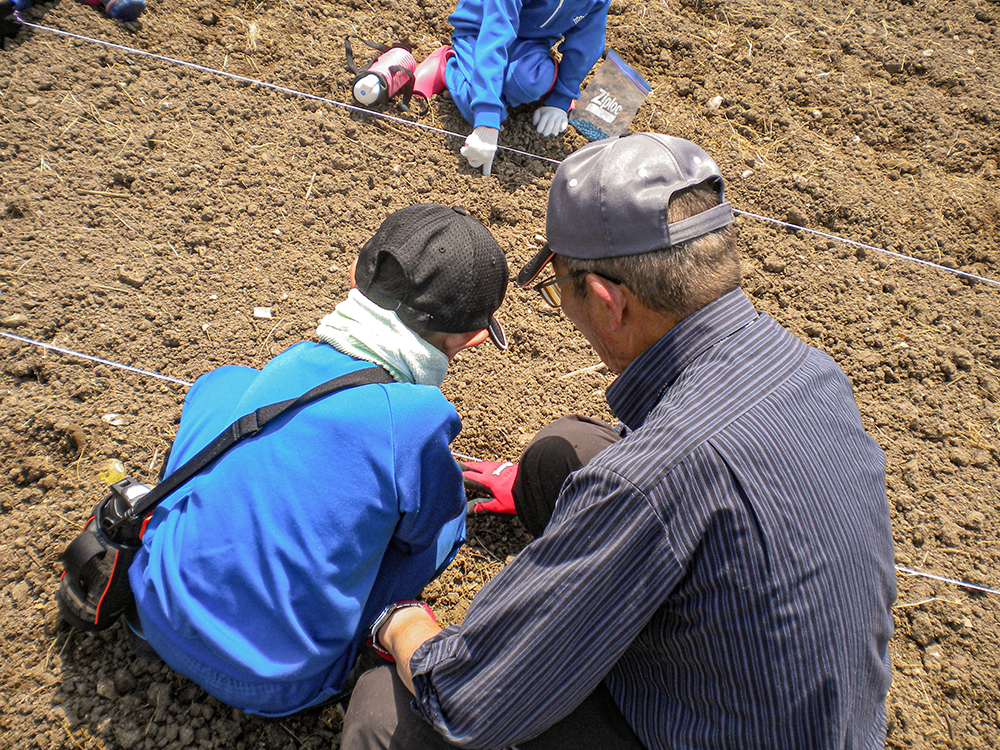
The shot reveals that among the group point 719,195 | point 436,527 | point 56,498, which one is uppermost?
point 719,195

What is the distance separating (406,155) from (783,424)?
2222mm

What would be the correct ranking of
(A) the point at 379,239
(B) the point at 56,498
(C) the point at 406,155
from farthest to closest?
(C) the point at 406,155 < (B) the point at 56,498 < (A) the point at 379,239

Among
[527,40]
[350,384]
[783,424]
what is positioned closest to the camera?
[783,424]

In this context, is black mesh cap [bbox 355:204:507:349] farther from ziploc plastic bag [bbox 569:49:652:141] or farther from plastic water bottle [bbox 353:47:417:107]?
ziploc plastic bag [bbox 569:49:652:141]

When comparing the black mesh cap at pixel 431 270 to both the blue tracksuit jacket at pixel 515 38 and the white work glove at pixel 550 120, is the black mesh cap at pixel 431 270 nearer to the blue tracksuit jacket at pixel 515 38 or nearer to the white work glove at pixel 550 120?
the blue tracksuit jacket at pixel 515 38

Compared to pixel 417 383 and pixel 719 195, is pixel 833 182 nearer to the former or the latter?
pixel 719 195

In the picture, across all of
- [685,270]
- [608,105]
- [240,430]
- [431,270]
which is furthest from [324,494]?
[608,105]

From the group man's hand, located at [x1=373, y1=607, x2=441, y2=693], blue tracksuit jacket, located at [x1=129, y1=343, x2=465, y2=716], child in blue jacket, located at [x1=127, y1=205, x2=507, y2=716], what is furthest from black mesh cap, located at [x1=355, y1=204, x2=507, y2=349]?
man's hand, located at [x1=373, y1=607, x2=441, y2=693]

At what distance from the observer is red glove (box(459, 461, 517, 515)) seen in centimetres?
205

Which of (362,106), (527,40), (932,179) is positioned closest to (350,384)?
(362,106)

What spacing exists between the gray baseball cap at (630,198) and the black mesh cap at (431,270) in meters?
0.21

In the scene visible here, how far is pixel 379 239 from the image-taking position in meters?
1.46

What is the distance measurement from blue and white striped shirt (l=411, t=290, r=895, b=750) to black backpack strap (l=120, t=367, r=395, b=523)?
0.52 meters

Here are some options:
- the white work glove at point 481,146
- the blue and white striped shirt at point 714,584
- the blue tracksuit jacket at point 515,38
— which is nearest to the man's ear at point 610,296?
the blue and white striped shirt at point 714,584
